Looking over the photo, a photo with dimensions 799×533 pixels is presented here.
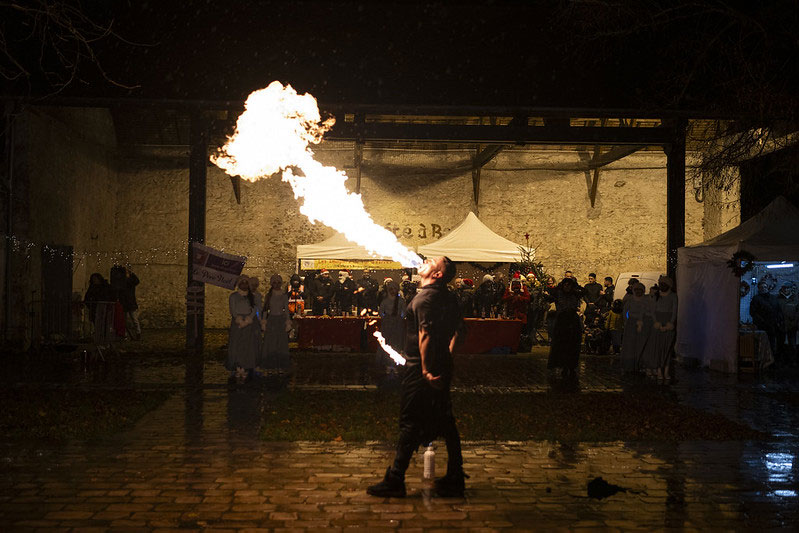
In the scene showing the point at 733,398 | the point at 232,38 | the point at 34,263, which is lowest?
the point at 733,398

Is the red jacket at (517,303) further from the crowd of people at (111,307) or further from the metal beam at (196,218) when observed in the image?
the crowd of people at (111,307)

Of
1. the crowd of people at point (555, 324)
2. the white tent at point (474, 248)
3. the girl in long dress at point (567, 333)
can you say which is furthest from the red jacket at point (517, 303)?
the girl in long dress at point (567, 333)

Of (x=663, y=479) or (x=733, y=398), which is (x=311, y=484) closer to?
(x=663, y=479)

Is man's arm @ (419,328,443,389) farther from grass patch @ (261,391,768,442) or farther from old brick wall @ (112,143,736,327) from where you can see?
old brick wall @ (112,143,736,327)

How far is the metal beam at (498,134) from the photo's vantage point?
17.4 metres

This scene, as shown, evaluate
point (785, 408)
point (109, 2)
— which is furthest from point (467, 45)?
point (785, 408)

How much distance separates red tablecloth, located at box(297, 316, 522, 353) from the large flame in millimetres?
4743

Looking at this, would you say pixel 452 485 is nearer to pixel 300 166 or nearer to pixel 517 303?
pixel 300 166

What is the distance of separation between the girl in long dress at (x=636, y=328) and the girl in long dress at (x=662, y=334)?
0.59ft

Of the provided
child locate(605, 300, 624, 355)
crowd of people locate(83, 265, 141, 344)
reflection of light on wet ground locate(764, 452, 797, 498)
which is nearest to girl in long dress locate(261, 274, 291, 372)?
crowd of people locate(83, 265, 141, 344)

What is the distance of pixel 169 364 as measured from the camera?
14562 millimetres

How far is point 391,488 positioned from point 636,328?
9.63 metres

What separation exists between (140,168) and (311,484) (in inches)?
836

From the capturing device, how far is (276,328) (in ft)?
43.3
